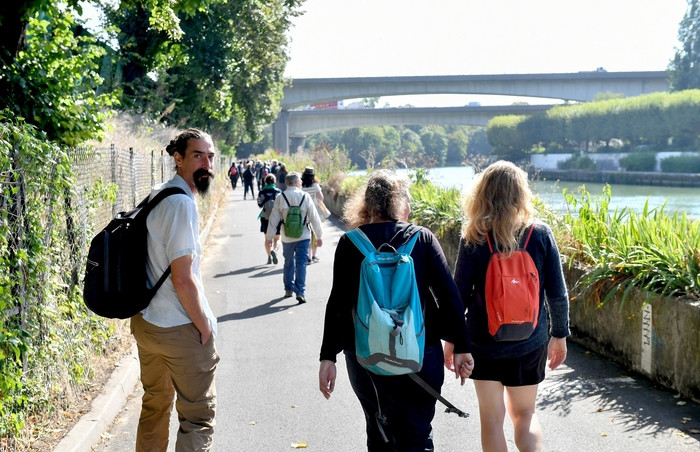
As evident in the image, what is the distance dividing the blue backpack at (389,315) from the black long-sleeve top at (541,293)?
552 millimetres

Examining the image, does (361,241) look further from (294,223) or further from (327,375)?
(294,223)

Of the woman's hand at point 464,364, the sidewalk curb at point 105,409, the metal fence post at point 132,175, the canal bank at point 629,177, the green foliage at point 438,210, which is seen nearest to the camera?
the woman's hand at point 464,364

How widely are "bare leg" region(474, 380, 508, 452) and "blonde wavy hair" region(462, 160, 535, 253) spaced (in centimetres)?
69

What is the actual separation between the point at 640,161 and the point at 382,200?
7321 cm

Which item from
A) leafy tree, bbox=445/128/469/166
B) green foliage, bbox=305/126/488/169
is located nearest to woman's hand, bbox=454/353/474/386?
green foliage, bbox=305/126/488/169

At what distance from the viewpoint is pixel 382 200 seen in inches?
157

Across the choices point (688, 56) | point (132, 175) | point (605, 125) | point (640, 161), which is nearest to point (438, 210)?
point (132, 175)

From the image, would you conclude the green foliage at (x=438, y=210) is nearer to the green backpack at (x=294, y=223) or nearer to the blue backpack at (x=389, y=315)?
the green backpack at (x=294, y=223)

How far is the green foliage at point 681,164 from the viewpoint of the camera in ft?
218

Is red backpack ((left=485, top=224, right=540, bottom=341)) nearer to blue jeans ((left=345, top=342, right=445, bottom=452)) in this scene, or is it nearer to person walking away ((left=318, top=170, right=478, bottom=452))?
person walking away ((left=318, top=170, right=478, bottom=452))

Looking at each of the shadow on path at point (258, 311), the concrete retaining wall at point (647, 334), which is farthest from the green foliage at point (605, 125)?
the concrete retaining wall at point (647, 334)

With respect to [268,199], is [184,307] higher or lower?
lower

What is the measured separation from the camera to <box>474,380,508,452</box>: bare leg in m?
4.25

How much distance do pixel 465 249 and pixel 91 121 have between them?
460 centimetres
